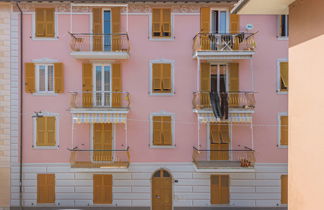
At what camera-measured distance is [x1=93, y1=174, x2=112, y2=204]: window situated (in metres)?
15.0

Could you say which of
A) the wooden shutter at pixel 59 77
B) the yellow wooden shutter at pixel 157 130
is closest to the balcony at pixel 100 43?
the wooden shutter at pixel 59 77

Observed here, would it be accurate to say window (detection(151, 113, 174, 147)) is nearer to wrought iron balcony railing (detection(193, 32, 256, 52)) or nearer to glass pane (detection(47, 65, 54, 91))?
wrought iron balcony railing (detection(193, 32, 256, 52))

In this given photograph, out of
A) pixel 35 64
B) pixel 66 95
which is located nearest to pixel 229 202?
pixel 66 95

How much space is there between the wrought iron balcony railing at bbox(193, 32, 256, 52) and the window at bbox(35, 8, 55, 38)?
756cm

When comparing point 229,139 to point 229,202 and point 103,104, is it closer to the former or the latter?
point 229,202

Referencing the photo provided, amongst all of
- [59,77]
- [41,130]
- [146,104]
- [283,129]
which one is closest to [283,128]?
[283,129]

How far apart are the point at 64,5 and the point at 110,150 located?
796cm

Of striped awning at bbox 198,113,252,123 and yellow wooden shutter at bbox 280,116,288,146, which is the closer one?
striped awning at bbox 198,113,252,123

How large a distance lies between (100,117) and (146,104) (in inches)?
97.8

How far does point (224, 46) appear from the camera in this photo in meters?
14.4

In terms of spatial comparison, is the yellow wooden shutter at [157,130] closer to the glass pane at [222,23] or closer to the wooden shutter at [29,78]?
the glass pane at [222,23]

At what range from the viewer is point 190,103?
1490cm

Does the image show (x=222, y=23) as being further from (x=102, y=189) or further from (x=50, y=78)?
(x=102, y=189)

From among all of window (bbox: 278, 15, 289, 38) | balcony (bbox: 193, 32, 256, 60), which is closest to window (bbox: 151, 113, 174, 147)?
balcony (bbox: 193, 32, 256, 60)
